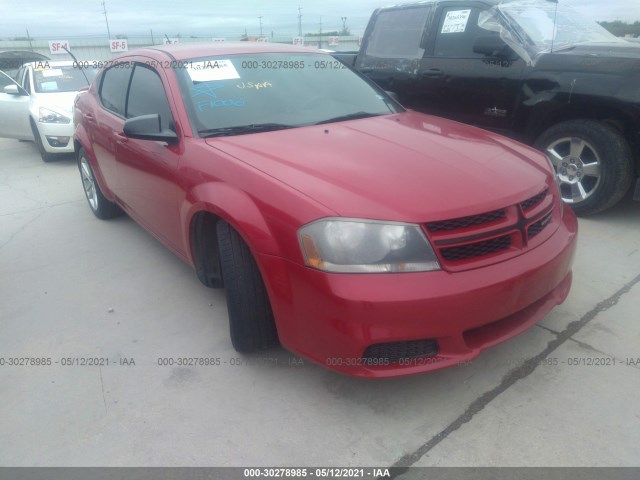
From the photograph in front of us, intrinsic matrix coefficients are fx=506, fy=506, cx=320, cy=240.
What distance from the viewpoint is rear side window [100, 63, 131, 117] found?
3891 millimetres

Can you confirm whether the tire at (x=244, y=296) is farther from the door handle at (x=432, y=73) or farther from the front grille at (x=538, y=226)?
the door handle at (x=432, y=73)

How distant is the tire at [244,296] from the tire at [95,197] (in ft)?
8.82

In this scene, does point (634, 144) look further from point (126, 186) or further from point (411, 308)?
point (126, 186)

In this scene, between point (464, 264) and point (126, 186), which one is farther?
point (126, 186)

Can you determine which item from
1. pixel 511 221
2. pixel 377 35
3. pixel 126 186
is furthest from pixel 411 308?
pixel 377 35

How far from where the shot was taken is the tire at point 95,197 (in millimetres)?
4777

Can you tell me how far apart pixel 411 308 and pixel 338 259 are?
0.34 metres

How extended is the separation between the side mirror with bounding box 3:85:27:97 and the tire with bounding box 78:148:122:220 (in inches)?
155

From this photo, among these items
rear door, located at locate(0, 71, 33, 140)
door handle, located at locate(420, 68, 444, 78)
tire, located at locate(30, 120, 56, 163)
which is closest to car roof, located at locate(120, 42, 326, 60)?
door handle, located at locate(420, 68, 444, 78)

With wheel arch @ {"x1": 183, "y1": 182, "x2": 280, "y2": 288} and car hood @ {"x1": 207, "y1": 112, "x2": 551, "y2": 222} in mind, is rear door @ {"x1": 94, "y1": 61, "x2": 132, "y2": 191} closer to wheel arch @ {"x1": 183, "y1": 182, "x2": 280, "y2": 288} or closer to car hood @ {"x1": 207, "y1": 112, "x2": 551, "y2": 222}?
wheel arch @ {"x1": 183, "y1": 182, "x2": 280, "y2": 288}

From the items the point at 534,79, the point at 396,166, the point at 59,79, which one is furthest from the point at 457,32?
the point at 59,79

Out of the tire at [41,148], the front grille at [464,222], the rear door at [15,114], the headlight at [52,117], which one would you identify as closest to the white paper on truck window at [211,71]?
the front grille at [464,222]

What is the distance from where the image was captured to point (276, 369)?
2.62m

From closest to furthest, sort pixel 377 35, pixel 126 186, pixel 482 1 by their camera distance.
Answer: pixel 126 186 < pixel 482 1 < pixel 377 35
